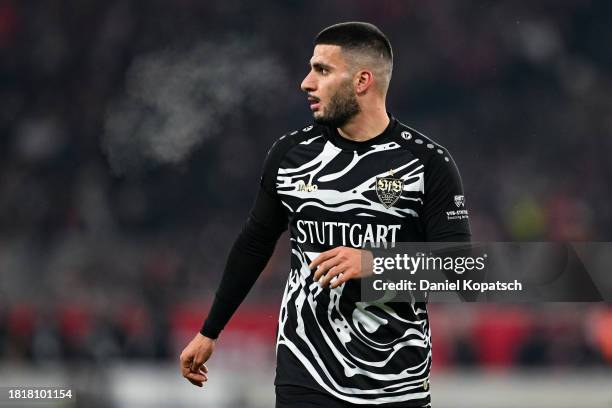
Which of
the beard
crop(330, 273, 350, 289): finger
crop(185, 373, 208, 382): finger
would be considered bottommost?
crop(185, 373, 208, 382): finger

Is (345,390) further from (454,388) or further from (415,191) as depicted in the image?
(454,388)

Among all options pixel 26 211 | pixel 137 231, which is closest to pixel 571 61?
pixel 137 231

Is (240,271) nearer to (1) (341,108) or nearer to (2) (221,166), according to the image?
(1) (341,108)

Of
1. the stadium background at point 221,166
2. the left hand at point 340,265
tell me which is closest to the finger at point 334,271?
the left hand at point 340,265

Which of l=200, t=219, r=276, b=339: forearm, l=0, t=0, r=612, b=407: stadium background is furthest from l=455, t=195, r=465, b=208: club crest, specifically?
l=0, t=0, r=612, b=407: stadium background

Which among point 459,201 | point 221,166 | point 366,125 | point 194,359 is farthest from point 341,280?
point 221,166

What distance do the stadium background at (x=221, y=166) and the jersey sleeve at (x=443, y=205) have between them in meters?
6.61

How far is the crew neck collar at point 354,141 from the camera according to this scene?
4824mm

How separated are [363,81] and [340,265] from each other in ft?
2.59

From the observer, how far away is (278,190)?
16.1ft

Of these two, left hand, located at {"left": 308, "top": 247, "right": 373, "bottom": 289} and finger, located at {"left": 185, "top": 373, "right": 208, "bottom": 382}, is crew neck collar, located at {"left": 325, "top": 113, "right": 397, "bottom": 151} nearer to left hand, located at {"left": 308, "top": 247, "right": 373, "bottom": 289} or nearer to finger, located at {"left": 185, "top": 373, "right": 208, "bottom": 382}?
→ left hand, located at {"left": 308, "top": 247, "right": 373, "bottom": 289}

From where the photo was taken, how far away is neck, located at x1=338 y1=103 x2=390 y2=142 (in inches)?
190

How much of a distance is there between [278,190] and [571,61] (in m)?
14.6

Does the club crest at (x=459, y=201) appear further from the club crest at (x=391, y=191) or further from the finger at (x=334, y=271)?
the finger at (x=334, y=271)
